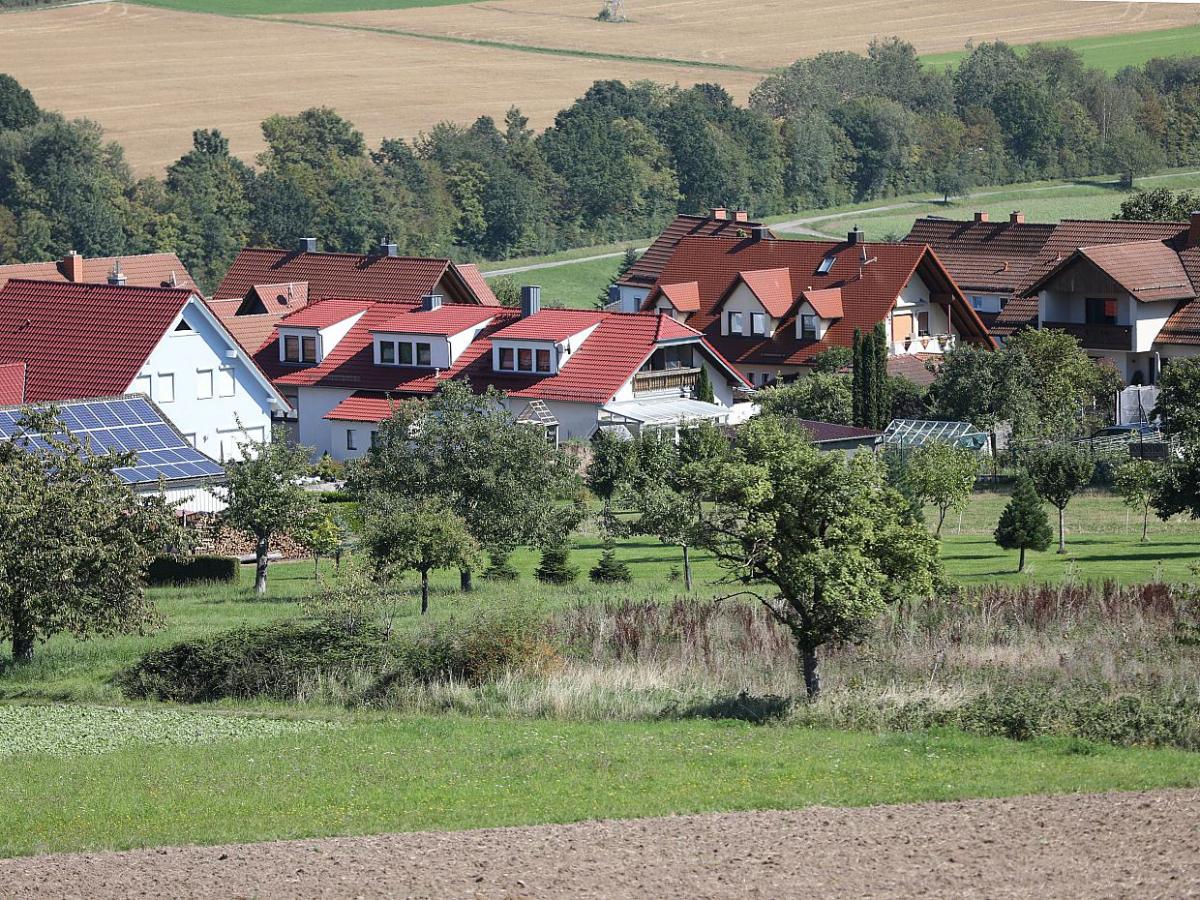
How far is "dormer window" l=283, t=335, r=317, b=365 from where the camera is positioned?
2729 inches

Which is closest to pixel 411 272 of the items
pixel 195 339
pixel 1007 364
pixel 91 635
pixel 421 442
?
pixel 195 339

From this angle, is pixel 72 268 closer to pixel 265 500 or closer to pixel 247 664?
pixel 265 500

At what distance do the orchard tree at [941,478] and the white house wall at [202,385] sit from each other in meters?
21.1

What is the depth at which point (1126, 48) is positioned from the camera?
17300 cm

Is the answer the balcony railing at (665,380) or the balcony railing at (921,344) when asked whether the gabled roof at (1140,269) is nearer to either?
the balcony railing at (921,344)

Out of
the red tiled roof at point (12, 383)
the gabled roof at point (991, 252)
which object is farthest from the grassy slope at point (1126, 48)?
the red tiled roof at point (12, 383)

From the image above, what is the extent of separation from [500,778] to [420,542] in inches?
567

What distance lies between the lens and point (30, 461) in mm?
32562

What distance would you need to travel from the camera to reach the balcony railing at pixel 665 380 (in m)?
63.8

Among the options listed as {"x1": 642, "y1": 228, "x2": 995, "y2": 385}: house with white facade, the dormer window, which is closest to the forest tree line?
{"x1": 642, "y1": 228, "x2": 995, "y2": 385}: house with white facade

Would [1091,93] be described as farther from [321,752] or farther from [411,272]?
[321,752]

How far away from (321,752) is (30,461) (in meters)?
11.0

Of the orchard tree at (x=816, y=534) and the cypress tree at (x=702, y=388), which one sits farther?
the cypress tree at (x=702, y=388)

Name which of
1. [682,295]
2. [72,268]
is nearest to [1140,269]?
[682,295]
